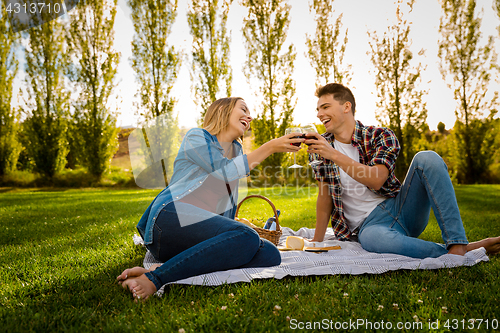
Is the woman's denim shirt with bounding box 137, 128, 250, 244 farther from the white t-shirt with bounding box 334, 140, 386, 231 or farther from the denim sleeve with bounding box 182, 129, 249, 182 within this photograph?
the white t-shirt with bounding box 334, 140, 386, 231

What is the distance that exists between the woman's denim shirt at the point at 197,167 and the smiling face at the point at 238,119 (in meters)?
0.28

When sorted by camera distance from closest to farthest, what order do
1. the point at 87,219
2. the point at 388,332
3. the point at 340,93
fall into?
the point at 388,332
the point at 340,93
the point at 87,219

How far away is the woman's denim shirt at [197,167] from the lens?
2389mm

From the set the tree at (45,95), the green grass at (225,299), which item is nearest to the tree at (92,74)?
the tree at (45,95)

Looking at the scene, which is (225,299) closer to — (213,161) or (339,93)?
(213,161)

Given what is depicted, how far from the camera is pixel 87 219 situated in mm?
5500

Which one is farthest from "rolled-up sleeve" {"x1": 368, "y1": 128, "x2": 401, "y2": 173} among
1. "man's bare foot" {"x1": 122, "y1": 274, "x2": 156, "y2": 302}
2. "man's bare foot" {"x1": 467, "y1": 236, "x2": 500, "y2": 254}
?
"man's bare foot" {"x1": 122, "y1": 274, "x2": 156, "y2": 302}

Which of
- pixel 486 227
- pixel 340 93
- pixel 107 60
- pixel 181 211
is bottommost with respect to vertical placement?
pixel 486 227

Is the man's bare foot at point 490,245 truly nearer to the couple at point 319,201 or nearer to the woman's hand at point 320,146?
the couple at point 319,201

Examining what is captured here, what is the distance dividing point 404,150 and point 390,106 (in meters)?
1.97

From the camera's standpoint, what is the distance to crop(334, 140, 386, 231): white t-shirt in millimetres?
3078

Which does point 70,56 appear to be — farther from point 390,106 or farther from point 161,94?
point 390,106

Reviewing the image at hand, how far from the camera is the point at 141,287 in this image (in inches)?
74.8

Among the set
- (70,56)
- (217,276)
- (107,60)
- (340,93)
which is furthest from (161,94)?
(217,276)
